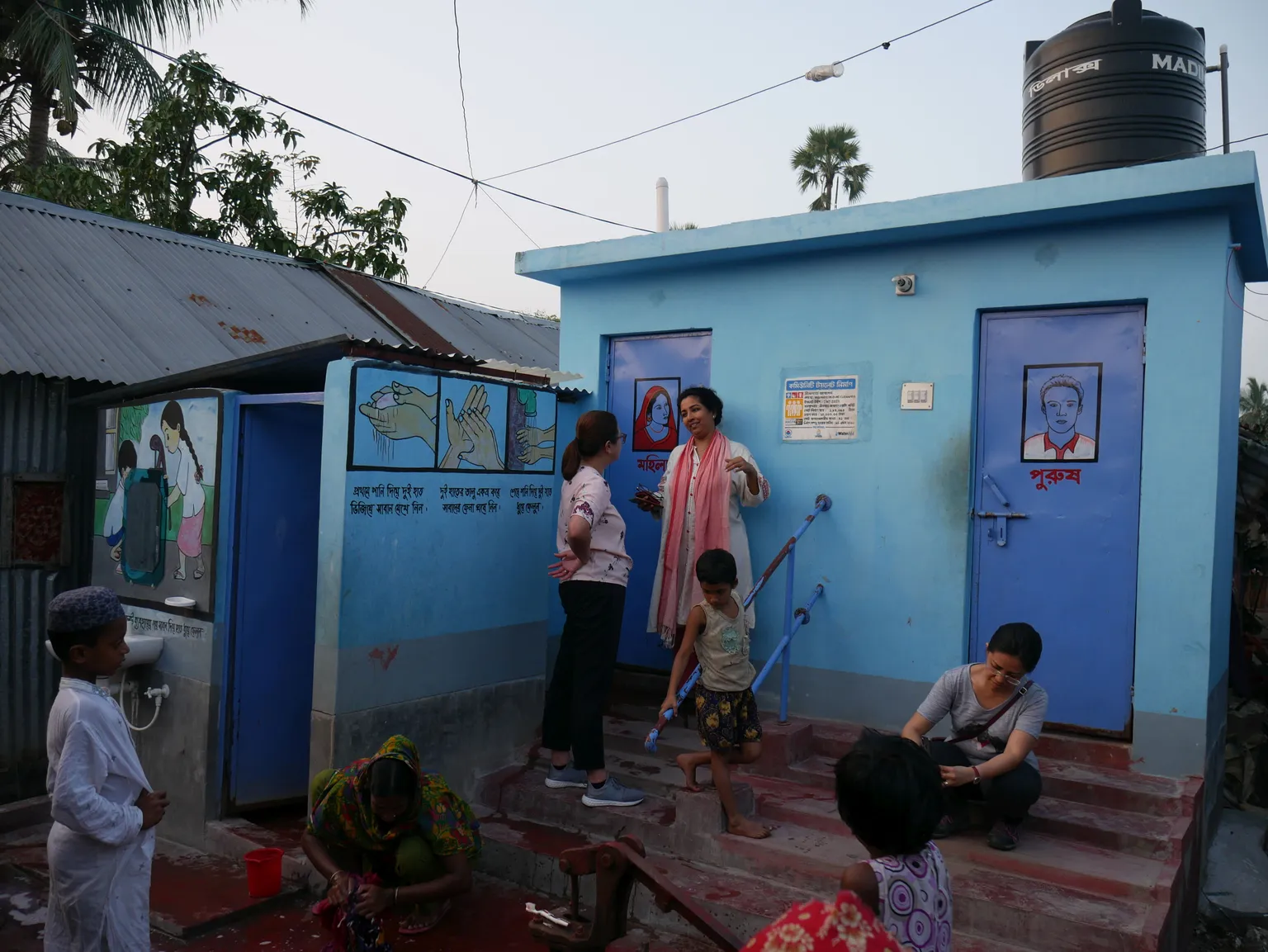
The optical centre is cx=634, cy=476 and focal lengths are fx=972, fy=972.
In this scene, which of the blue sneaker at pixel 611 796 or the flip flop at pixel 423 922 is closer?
the flip flop at pixel 423 922

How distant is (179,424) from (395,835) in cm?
289

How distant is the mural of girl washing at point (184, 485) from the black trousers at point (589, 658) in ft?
6.61

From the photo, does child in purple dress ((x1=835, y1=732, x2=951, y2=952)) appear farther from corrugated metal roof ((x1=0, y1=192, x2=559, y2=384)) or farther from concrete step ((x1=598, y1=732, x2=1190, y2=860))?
corrugated metal roof ((x1=0, y1=192, x2=559, y2=384))

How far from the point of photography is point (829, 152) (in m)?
22.5

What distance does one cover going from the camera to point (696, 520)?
5.53m

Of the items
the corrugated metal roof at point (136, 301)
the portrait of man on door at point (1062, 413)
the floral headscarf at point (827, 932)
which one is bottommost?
the floral headscarf at point (827, 932)

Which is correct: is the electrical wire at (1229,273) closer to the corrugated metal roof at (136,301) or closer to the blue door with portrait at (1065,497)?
the blue door with portrait at (1065,497)

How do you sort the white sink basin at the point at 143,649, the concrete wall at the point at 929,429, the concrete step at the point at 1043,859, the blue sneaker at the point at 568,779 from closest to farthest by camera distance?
the concrete step at the point at 1043,859
the concrete wall at the point at 929,429
the blue sneaker at the point at 568,779
the white sink basin at the point at 143,649

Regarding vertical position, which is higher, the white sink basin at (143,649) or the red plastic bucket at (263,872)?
the white sink basin at (143,649)

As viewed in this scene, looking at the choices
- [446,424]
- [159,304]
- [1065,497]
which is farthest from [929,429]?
[159,304]


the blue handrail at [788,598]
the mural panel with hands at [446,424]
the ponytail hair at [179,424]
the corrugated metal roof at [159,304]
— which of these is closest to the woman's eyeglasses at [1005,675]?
the blue handrail at [788,598]

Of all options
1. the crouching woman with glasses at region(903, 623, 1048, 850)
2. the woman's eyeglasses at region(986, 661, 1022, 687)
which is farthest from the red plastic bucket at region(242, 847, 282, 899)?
the woman's eyeglasses at region(986, 661, 1022, 687)

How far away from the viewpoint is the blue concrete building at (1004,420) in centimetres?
462

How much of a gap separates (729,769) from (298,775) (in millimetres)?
2450
